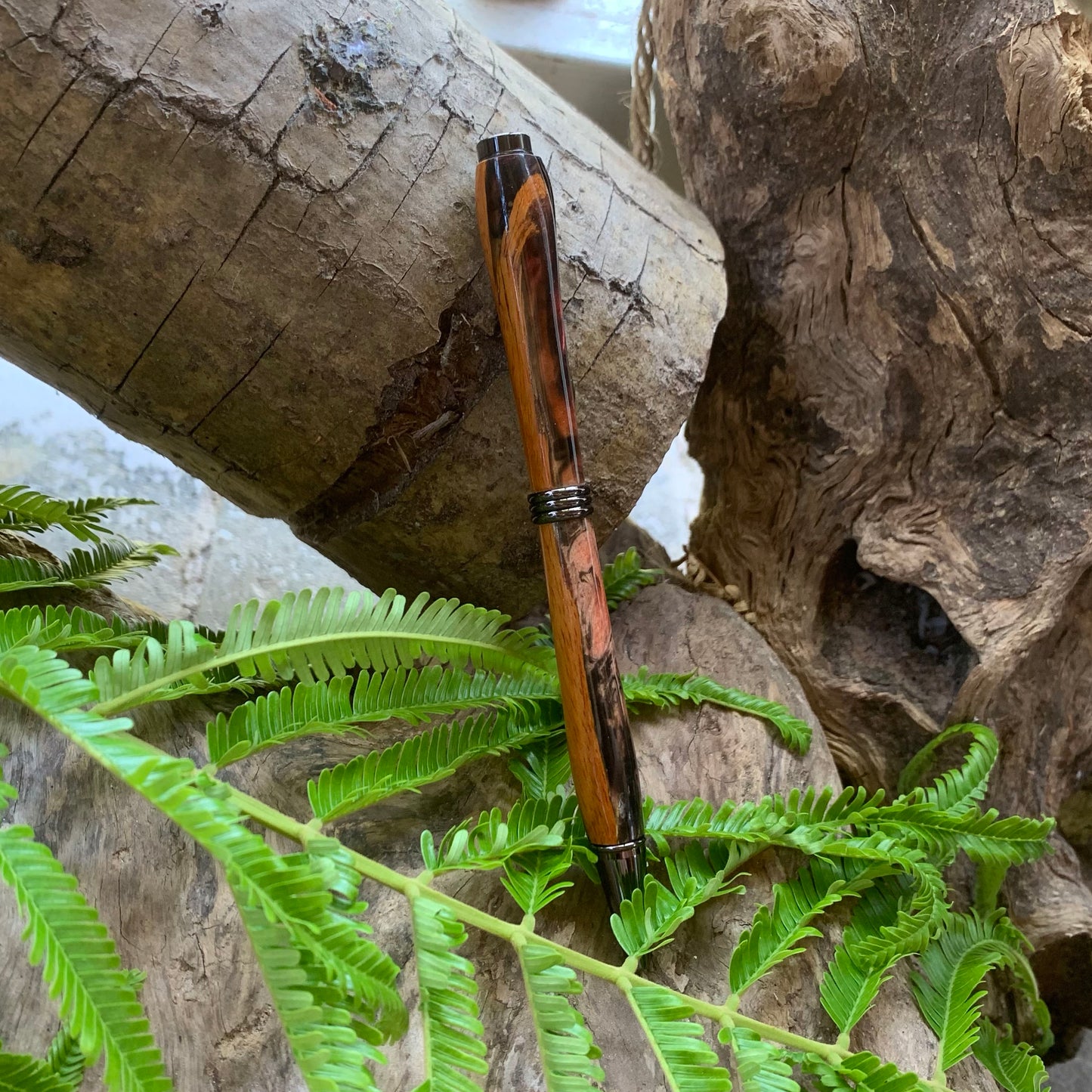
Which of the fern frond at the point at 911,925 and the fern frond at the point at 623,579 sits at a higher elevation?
the fern frond at the point at 623,579

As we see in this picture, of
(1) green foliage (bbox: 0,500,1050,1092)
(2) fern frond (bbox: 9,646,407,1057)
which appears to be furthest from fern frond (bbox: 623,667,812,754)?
(2) fern frond (bbox: 9,646,407,1057)

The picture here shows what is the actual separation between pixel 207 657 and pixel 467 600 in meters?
0.45

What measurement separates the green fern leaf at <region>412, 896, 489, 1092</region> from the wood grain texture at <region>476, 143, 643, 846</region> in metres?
0.23

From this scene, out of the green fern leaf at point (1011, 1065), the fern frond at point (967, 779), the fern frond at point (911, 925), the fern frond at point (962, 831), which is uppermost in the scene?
the fern frond at point (967, 779)

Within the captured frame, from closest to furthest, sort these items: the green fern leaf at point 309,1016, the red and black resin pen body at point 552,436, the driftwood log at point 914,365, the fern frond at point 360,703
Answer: the green fern leaf at point 309,1016 < the fern frond at point 360,703 < the red and black resin pen body at point 552,436 < the driftwood log at point 914,365

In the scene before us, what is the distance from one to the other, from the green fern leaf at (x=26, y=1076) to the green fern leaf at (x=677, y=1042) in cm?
45

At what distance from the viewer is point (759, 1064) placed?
2.22 feet

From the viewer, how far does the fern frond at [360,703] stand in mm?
732

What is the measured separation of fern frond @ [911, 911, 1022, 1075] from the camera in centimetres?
83

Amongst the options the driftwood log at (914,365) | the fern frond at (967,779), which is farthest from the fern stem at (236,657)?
the driftwood log at (914,365)

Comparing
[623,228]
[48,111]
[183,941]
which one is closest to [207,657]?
[183,941]

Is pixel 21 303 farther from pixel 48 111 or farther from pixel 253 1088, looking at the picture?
pixel 253 1088

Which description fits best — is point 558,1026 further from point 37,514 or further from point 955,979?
point 37,514

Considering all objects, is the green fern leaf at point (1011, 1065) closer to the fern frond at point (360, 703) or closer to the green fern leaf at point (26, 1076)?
the fern frond at point (360, 703)
